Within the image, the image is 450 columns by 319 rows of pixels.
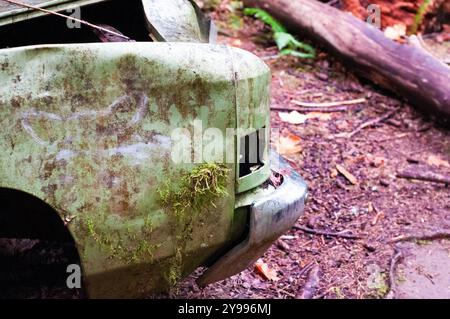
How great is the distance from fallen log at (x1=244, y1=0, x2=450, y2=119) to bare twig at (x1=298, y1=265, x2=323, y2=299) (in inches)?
78.9

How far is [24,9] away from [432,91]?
131 inches

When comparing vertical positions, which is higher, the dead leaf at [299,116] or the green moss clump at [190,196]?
the green moss clump at [190,196]

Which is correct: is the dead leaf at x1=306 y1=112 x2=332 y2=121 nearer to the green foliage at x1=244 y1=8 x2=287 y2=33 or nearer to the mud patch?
the green foliage at x1=244 y1=8 x2=287 y2=33

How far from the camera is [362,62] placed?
520 cm

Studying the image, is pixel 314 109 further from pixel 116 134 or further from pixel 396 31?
pixel 116 134

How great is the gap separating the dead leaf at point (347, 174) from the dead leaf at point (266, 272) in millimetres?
1117

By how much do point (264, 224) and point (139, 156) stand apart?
61 centimetres

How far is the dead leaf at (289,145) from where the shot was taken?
439 cm

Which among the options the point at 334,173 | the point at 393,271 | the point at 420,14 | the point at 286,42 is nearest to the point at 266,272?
the point at 393,271

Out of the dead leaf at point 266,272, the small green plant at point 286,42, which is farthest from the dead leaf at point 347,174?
the small green plant at point 286,42

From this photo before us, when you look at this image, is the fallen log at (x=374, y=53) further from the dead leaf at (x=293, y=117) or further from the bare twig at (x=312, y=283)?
the bare twig at (x=312, y=283)

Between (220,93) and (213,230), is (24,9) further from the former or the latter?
(213,230)

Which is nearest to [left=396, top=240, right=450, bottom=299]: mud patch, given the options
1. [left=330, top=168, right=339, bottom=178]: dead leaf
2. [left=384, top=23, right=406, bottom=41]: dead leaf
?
[left=330, top=168, right=339, bottom=178]: dead leaf
